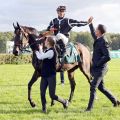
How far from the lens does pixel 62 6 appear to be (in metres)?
12.6

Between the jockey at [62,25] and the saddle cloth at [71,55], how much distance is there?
28 centimetres

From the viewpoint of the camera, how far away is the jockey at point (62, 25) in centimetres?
1260

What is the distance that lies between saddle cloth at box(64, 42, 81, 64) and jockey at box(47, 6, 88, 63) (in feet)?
0.91

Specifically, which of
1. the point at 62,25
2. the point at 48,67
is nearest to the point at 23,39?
the point at 62,25

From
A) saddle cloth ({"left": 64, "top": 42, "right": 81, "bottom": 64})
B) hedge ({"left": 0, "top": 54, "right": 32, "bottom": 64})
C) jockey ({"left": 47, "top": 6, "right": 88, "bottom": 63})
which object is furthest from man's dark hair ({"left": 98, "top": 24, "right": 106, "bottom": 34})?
hedge ({"left": 0, "top": 54, "right": 32, "bottom": 64})

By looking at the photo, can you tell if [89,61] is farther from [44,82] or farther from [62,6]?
[44,82]

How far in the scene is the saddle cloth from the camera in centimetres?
1284

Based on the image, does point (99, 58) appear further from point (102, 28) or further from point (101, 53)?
point (102, 28)

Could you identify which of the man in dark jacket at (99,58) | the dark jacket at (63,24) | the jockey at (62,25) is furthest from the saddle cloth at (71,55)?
the man in dark jacket at (99,58)

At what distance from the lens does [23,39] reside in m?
11.7

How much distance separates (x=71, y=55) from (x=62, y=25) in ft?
3.54

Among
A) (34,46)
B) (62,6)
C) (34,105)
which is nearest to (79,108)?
(34,105)

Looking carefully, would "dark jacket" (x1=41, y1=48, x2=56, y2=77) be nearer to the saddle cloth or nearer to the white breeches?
the white breeches

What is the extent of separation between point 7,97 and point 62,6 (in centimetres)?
426
